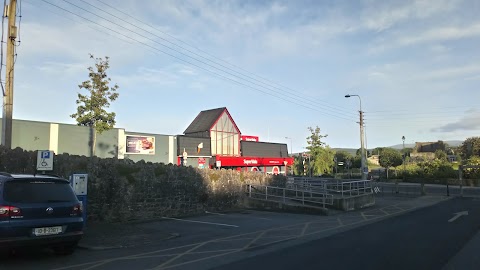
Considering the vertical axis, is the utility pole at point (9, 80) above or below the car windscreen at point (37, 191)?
above

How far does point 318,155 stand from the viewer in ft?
210

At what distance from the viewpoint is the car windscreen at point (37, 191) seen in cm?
764

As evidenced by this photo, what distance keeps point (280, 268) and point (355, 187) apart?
2042 centimetres

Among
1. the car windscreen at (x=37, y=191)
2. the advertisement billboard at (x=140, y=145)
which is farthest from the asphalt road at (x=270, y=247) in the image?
the advertisement billboard at (x=140, y=145)

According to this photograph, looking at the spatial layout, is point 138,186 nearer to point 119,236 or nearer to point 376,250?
point 119,236

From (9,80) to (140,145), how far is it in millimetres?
30864

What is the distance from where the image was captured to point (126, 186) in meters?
15.1

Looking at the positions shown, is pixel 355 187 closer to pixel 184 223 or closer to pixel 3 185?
pixel 184 223

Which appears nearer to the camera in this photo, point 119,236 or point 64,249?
point 64,249

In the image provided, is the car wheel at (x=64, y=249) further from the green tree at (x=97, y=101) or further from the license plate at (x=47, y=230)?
the green tree at (x=97, y=101)

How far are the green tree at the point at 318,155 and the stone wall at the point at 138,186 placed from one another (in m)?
44.6

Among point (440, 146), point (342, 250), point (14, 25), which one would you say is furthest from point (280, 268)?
point (440, 146)

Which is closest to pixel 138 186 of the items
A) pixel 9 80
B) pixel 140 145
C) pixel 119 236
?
pixel 119 236

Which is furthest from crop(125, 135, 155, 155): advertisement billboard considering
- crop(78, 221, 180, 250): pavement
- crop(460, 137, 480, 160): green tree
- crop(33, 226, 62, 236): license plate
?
crop(460, 137, 480, 160): green tree
